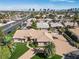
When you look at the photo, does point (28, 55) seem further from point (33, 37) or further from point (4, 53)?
point (33, 37)

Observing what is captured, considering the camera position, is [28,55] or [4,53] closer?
[4,53]

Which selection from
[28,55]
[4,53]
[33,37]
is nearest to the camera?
[4,53]

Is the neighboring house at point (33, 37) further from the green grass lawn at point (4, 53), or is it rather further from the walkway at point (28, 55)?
the green grass lawn at point (4, 53)

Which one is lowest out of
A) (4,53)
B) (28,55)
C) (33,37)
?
(33,37)

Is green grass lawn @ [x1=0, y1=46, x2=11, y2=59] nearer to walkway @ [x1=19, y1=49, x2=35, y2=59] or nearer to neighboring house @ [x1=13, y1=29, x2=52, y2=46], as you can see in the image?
walkway @ [x1=19, y1=49, x2=35, y2=59]

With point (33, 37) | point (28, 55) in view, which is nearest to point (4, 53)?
point (28, 55)

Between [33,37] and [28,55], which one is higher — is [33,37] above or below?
below

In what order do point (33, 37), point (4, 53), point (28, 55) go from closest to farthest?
point (4, 53) < point (28, 55) < point (33, 37)

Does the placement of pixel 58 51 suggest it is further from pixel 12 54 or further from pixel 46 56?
pixel 12 54

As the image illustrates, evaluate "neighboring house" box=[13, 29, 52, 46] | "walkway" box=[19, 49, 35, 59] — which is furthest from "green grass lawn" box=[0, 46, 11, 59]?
"neighboring house" box=[13, 29, 52, 46]

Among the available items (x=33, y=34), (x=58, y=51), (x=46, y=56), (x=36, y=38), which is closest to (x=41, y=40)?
(x=36, y=38)

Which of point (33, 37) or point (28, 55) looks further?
point (33, 37)
